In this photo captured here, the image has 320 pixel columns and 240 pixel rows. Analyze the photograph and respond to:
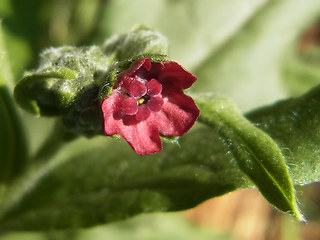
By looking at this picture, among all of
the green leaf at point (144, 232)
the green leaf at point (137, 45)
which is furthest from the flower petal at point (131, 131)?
the green leaf at point (144, 232)

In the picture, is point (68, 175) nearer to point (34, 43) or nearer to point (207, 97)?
point (207, 97)

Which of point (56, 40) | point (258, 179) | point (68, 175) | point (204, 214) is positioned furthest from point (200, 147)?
point (204, 214)

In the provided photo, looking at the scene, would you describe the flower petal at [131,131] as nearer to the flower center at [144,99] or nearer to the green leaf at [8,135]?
the flower center at [144,99]

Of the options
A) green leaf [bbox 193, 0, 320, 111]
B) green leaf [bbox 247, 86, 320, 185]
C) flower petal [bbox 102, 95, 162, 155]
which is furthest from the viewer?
green leaf [bbox 193, 0, 320, 111]

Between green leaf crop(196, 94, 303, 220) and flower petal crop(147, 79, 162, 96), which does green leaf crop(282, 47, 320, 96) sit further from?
flower petal crop(147, 79, 162, 96)

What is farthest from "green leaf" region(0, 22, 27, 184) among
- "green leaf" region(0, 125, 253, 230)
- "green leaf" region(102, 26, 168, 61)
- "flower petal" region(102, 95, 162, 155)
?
"flower petal" region(102, 95, 162, 155)

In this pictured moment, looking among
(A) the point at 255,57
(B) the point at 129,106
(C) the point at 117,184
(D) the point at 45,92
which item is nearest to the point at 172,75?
(B) the point at 129,106
